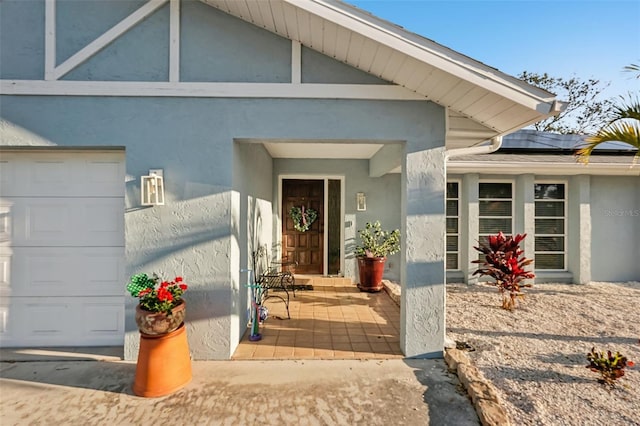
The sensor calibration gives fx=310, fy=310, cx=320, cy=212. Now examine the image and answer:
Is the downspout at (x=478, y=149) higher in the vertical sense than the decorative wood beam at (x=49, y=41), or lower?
lower

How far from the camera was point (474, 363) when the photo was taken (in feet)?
10.7

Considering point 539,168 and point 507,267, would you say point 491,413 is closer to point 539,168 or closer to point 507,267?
point 507,267

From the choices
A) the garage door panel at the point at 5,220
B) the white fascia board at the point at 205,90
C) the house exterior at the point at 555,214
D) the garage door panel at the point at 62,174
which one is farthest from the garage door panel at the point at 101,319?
the house exterior at the point at 555,214

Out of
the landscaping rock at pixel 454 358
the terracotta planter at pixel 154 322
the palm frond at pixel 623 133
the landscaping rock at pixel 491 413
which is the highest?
the palm frond at pixel 623 133

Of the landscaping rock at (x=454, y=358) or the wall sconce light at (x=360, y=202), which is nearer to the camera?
the landscaping rock at (x=454, y=358)

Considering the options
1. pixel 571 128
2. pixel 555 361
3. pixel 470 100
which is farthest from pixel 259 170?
pixel 571 128

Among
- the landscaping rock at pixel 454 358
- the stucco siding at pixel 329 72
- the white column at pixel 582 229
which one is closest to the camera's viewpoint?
the landscaping rock at pixel 454 358

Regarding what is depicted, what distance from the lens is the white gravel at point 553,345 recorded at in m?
2.52

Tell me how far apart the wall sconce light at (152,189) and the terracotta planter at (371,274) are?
160 inches

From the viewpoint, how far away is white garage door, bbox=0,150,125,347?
350 cm

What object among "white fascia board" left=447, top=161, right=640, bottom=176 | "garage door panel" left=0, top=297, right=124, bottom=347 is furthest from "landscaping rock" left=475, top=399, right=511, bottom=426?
"white fascia board" left=447, top=161, right=640, bottom=176

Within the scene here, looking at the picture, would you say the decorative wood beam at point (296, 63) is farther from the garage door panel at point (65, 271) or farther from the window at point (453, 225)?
the window at point (453, 225)

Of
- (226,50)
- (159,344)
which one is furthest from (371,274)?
(226,50)

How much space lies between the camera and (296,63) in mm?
3326
